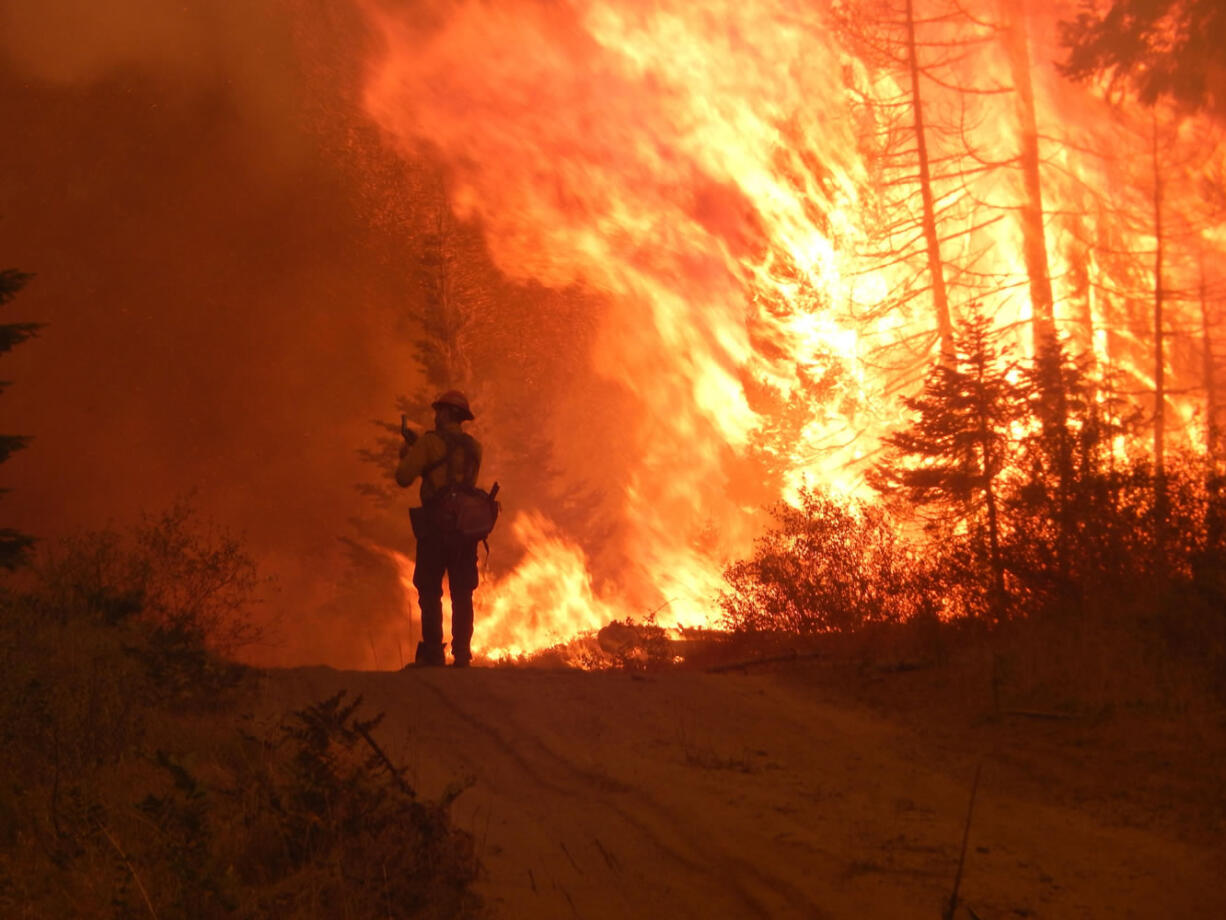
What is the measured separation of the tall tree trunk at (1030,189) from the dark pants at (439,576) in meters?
16.2

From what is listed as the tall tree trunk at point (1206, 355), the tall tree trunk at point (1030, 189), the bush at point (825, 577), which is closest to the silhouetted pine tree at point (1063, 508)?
the bush at point (825, 577)

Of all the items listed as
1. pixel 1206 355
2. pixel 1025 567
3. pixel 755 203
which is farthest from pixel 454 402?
pixel 1206 355

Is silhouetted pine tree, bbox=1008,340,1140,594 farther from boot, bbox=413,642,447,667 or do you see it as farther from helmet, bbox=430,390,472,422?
boot, bbox=413,642,447,667

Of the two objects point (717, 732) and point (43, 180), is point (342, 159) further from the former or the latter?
point (717, 732)

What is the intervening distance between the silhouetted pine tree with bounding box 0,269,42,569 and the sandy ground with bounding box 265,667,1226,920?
400cm

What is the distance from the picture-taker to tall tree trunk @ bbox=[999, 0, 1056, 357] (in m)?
23.7

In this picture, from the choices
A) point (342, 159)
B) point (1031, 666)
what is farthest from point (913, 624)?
point (342, 159)

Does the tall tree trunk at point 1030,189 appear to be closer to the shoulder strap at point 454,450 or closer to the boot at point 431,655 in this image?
the shoulder strap at point 454,450

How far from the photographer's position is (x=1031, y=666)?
23.7 ft

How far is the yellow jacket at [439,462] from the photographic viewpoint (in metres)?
9.77

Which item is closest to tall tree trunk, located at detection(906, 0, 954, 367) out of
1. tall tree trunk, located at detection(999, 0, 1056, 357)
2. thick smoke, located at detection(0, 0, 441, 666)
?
tall tree trunk, located at detection(999, 0, 1056, 357)

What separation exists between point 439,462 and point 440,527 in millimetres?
615

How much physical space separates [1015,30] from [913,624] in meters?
22.4

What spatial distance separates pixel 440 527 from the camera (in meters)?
9.74
